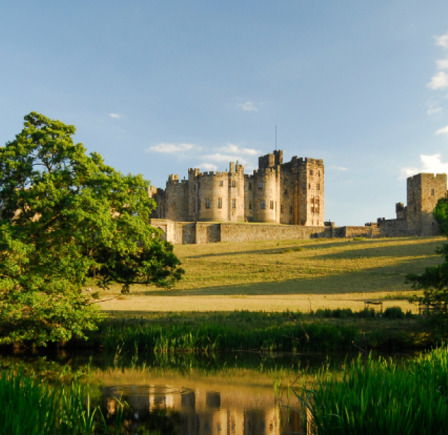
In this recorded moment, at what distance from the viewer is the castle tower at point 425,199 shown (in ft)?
234

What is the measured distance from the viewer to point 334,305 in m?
27.8

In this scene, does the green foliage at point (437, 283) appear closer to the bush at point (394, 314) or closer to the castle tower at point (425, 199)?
the bush at point (394, 314)

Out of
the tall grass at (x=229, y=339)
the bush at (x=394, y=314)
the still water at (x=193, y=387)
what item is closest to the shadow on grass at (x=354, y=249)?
the bush at (x=394, y=314)

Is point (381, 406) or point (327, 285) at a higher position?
point (381, 406)

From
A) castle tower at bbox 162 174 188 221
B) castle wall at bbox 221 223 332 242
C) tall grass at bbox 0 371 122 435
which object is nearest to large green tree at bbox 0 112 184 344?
tall grass at bbox 0 371 122 435

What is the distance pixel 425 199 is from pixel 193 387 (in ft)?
212

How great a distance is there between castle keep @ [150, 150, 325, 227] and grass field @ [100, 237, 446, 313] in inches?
570

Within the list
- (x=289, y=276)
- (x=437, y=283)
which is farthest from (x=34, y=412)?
Answer: (x=289, y=276)

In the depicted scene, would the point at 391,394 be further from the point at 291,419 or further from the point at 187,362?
the point at 187,362

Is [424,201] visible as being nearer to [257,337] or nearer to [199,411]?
[257,337]

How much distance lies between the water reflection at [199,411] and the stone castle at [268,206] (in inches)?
1997

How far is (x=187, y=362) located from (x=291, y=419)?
6.56 m

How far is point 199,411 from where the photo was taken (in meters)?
12.1

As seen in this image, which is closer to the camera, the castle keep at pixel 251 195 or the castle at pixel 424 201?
the castle at pixel 424 201
